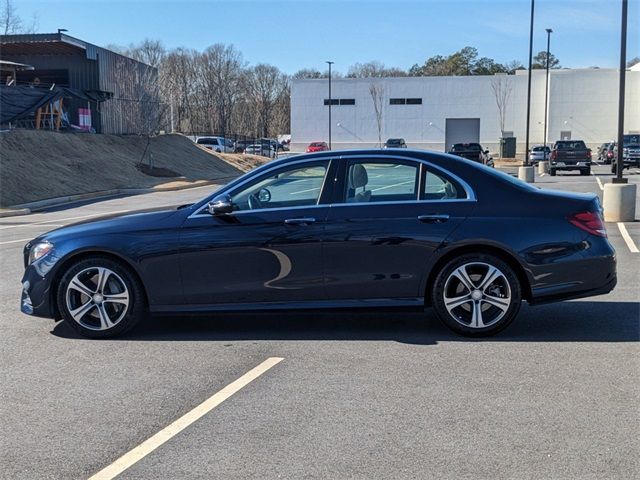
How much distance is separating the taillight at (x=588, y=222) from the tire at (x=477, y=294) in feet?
2.27

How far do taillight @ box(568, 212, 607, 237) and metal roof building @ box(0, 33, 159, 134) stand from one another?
1408 inches

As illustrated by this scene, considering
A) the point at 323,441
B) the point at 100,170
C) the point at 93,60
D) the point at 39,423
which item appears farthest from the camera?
the point at 93,60

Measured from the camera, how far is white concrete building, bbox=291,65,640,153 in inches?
2795

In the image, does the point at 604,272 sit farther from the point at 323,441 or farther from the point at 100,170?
the point at 100,170

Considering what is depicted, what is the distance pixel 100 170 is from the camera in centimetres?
3044

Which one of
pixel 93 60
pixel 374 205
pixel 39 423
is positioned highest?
pixel 93 60

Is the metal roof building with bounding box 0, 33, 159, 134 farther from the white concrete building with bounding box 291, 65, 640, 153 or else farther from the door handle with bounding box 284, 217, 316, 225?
the white concrete building with bounding box 291, 65, 640, 153

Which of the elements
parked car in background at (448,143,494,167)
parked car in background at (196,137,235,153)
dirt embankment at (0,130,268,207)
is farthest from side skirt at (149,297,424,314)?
parked car in background at (196,137,235,153)

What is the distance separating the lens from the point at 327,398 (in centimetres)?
457

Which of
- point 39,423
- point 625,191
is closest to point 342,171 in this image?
point 39,423

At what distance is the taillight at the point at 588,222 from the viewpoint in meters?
5.86

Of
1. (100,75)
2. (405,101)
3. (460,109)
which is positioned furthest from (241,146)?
(460,109)

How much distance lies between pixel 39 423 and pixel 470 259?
3540 millimetres

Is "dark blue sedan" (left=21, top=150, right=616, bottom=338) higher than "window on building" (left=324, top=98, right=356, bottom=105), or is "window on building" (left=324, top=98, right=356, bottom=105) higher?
"window on building" (left=324, top=98, right=356, bottom=105)
